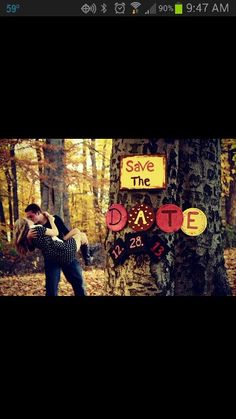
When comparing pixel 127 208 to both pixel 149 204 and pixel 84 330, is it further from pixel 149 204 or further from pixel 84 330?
pixel 84 330

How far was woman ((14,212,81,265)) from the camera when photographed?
169 inches

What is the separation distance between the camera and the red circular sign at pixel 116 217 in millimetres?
4238

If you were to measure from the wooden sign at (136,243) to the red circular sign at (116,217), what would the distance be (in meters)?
0.14

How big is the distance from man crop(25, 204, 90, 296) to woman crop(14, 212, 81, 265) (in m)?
0.04

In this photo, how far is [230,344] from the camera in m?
3.80

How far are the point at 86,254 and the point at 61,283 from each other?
0.36 m

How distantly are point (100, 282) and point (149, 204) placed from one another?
0.88 metres
